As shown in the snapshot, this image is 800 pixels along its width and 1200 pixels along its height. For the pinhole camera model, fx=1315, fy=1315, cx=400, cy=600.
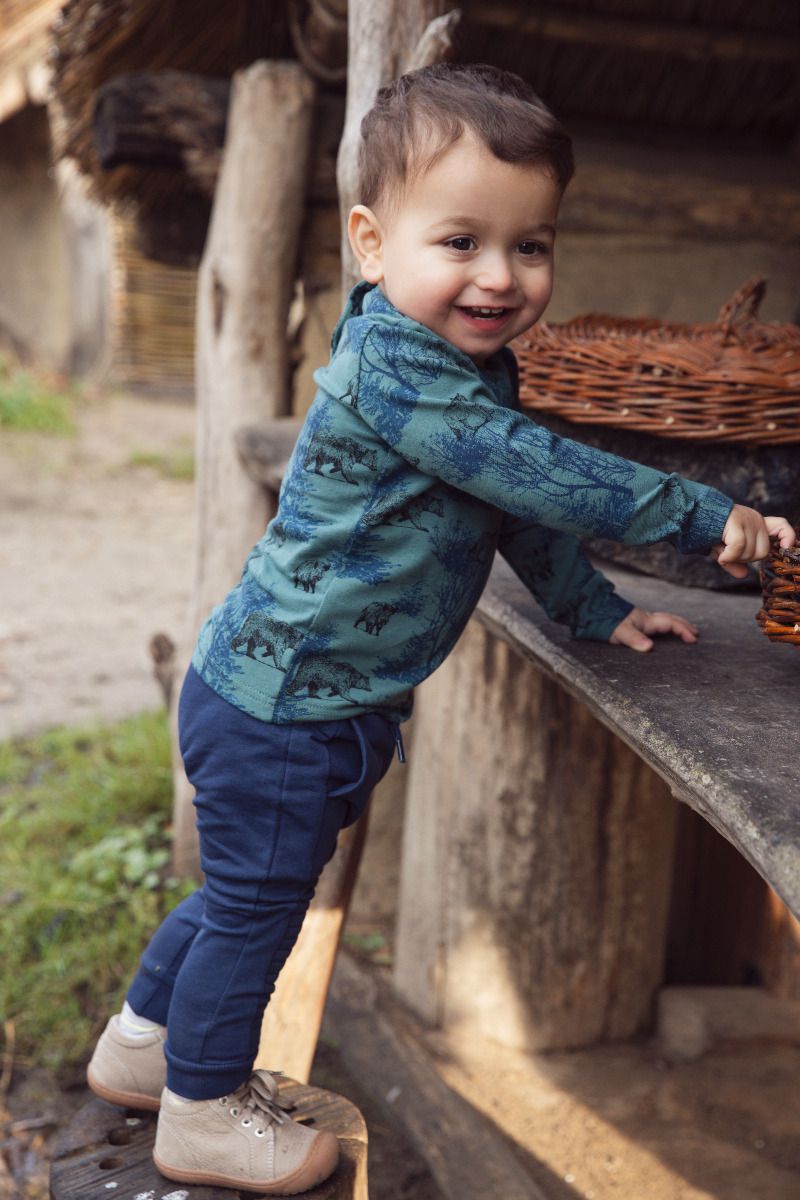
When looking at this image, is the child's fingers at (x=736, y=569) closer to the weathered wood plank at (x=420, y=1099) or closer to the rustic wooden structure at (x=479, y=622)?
the rustic wooden structure at (x=479, y=622)

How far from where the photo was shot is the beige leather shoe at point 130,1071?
1631mm

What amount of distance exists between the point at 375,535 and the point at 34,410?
7.84m

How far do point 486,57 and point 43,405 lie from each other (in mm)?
6222

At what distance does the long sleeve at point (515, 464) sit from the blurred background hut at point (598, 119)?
6.14 ft

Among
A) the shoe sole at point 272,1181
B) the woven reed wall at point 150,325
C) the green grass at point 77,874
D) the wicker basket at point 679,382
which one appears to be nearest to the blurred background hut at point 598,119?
the green grass at point 77,874

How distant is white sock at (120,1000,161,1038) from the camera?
166 cm

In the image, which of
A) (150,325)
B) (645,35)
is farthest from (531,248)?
(150,325)

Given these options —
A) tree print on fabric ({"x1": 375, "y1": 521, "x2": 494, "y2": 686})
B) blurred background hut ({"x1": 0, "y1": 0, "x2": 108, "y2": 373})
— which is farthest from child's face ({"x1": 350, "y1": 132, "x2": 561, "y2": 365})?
blurred background hut ({"x1": 0, "y1": 0, "x2": 108, "y2": 373})

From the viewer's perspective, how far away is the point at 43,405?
888cm

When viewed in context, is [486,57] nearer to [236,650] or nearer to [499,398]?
[499,398]

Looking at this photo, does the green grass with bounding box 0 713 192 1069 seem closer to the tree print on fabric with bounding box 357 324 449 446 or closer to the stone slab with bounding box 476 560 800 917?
the stone slab with bounding box 476 560 800 917

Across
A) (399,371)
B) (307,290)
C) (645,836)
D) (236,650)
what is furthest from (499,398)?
(307,290)

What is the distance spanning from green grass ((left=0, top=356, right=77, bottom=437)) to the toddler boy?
744 centimetres

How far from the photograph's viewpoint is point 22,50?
25.1ft
